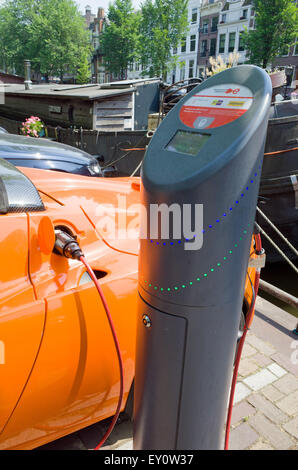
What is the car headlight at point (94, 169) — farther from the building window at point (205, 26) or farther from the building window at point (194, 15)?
the building window at point (194, 15)

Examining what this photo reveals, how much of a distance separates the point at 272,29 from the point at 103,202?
2830 centimetres

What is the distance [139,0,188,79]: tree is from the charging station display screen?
39070mm

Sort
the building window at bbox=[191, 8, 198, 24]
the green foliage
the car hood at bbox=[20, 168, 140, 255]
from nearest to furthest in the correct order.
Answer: the car hood at bbox=[20, 168, 140, 255], the green foliage, the building window at bbox=[191, 8, 198, 24]

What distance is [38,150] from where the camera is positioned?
3828 mm

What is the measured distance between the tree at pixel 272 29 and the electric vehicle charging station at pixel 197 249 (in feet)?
93.3

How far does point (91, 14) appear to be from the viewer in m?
73.8

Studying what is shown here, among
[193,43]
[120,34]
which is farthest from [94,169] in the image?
[193,43]

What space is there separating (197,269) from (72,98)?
1032 cm

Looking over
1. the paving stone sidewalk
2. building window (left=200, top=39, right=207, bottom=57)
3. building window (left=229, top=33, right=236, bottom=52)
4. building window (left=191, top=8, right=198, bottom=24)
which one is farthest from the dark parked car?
building window (left=191, top=8, right=198, bottom=24)

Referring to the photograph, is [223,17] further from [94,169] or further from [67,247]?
[67,247]

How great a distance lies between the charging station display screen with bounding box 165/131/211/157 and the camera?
1223mm

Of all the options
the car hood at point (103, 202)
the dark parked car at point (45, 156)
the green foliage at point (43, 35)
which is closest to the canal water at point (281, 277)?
the dark parked car at point (45, 156)

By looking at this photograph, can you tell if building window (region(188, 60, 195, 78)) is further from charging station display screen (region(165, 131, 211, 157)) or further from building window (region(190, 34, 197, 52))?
charging station display screen (region(165, 131, 211, 157))

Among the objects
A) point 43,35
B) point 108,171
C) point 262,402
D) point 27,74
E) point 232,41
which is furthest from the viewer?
point 43,35
